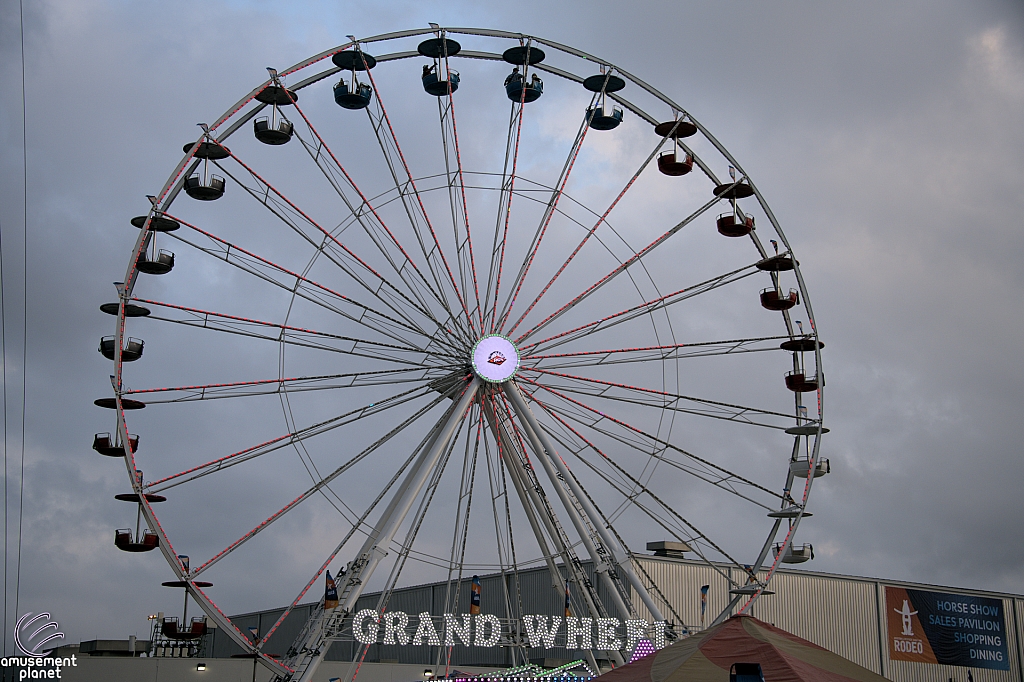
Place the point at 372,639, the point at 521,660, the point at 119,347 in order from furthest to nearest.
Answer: the point at 521,660 < the point at 119,347 < the point at 372,639

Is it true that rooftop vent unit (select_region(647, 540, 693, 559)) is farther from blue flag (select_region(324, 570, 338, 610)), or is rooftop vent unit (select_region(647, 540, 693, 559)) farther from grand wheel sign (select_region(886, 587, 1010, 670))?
blue flag (select_region(324, 570, 338, 610))

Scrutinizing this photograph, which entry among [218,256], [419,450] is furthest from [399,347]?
[218,256]

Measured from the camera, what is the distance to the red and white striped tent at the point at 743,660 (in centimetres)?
1299

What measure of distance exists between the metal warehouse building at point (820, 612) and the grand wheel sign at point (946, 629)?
47 mm

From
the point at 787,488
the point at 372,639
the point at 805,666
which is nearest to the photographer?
the point at 805,666

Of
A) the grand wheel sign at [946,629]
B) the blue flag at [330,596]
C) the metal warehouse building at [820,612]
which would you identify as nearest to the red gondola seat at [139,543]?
the blue flag at [330,596]

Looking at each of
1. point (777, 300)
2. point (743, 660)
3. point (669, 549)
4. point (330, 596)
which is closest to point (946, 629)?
point (669, 549)

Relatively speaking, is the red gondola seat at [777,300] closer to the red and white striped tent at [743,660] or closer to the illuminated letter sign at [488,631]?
the illuminated letter sign at [488,631]

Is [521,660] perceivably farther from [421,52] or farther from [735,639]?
[735,639]

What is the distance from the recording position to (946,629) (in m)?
44.3

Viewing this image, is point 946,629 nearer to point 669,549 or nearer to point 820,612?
point 820,612

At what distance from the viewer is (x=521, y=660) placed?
38000 millimetres

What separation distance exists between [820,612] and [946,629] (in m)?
7.35

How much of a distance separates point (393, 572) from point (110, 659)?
11.3 metres
